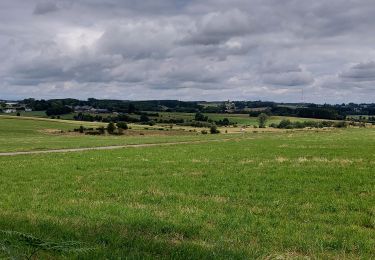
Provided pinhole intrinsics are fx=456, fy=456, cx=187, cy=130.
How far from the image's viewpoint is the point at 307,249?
28.6 ft

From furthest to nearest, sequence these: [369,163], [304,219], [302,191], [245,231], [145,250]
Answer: [369,163]
[302,191]
[304,219]
[245,231]
[145,250]

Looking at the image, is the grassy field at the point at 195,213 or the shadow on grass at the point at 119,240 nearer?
the shadow on grass at the point at 119,240

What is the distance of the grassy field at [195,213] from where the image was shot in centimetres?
841

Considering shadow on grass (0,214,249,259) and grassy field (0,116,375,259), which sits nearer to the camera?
shadow on grass (0,214,249,259)

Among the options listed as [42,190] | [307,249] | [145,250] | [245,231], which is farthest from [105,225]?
[42,190]

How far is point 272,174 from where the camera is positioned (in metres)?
19.6

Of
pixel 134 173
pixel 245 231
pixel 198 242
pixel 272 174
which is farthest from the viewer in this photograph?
pixel 134 173

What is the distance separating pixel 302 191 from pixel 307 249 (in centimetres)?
672

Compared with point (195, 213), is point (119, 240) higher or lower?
higher

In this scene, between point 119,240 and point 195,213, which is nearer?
point 119,240

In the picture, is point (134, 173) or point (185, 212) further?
point (134, 173)

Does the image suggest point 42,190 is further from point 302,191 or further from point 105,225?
point 302,191

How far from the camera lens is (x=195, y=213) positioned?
38.7 feet

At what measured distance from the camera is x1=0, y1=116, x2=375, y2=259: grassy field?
27.6 ft
